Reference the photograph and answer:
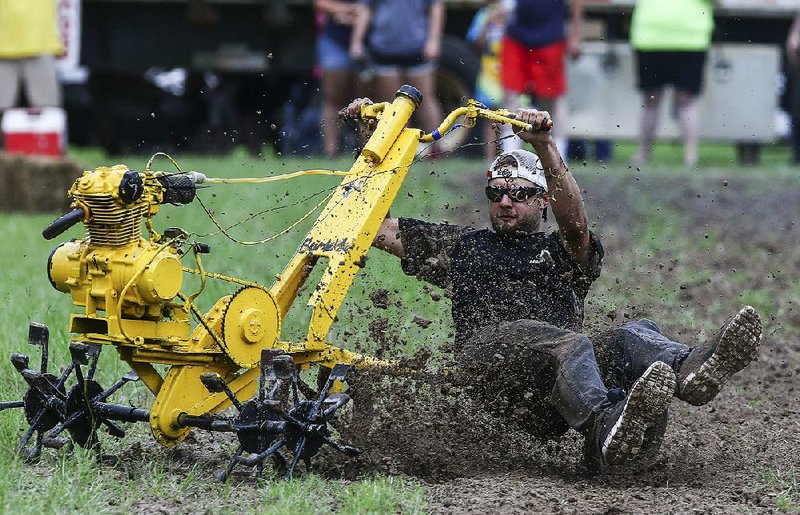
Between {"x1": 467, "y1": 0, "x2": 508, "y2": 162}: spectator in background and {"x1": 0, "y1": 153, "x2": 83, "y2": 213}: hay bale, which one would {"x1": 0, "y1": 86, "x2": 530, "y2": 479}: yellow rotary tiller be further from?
{"x1": 467, "y1": 0, "x2": 508, "y2": 162}: spectator in background

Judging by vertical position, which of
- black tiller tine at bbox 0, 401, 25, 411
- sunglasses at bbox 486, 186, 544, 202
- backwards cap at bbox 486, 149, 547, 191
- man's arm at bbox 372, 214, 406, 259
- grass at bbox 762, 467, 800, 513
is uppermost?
backwards cap at bbox 486, 149, 547, 191

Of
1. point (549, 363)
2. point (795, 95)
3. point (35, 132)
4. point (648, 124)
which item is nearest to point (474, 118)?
point (549, 363)

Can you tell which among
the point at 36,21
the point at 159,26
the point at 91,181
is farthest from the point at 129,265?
the point at 159,26

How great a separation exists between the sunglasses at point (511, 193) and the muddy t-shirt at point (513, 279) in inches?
6.8

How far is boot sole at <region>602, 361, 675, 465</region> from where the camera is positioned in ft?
18.4

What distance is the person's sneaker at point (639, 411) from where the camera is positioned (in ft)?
18.4

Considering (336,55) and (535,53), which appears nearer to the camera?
(535,53)

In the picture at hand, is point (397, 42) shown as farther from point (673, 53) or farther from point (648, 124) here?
point (673, 53)

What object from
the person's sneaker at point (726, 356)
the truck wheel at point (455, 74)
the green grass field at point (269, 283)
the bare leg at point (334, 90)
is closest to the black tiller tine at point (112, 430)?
the green grass field at point (269, 283)

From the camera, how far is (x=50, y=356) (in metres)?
7.71

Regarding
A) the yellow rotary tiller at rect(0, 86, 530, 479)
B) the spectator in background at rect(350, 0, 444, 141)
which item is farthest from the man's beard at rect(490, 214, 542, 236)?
the spectator in background at rect(350, 0, 444, 141)

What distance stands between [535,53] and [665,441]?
10.2 meters

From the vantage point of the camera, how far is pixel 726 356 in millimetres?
5949

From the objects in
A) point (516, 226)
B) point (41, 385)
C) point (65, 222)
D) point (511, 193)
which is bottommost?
point (41, 385)
